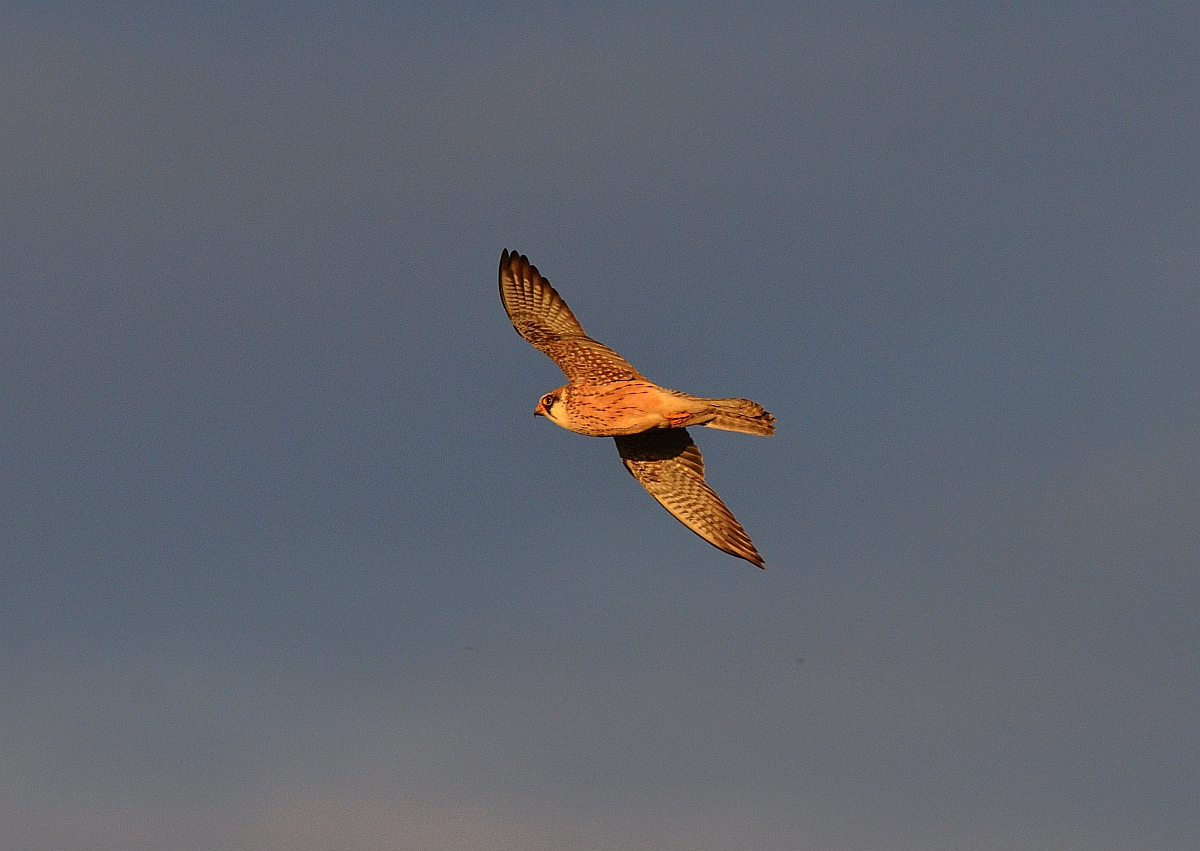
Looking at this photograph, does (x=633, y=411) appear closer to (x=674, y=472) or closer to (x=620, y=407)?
(x=620, y=407)

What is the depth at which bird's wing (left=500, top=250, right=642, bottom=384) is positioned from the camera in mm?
27250

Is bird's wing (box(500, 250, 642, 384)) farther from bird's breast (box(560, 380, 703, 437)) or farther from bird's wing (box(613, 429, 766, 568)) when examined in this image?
bird's wing (box(613, 429, 766, 568))

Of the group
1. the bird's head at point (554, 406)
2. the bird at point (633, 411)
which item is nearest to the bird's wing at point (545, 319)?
the bird at point (633, 411)

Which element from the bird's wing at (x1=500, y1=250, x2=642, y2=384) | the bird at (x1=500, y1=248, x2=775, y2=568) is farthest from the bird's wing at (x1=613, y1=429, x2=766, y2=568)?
the bird's wing at (x1=500, y1=250, x2=642, y2=384)

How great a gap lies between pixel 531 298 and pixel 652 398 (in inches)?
173

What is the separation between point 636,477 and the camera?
2903cm

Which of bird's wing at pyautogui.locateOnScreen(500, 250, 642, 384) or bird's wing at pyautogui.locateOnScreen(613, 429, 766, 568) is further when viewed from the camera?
bird's wing at pyautogui.locateOnScreen(613, 429, 766, 568)

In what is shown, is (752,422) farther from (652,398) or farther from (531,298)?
(531,298)

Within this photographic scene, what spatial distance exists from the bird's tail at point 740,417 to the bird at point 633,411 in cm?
2

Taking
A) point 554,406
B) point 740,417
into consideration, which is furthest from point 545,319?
point 740,417

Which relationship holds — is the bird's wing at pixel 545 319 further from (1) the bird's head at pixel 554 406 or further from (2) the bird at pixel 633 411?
(1) the bird's head at pixel 554 406

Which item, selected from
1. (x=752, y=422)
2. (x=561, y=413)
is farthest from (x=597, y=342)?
(x=752, y=422)

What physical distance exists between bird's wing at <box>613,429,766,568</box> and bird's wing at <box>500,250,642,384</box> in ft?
7.47

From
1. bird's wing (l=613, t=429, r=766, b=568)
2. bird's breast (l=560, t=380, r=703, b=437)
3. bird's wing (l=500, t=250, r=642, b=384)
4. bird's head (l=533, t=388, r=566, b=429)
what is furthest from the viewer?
bird's wing (l=613, t=429, r=766, b=568)
